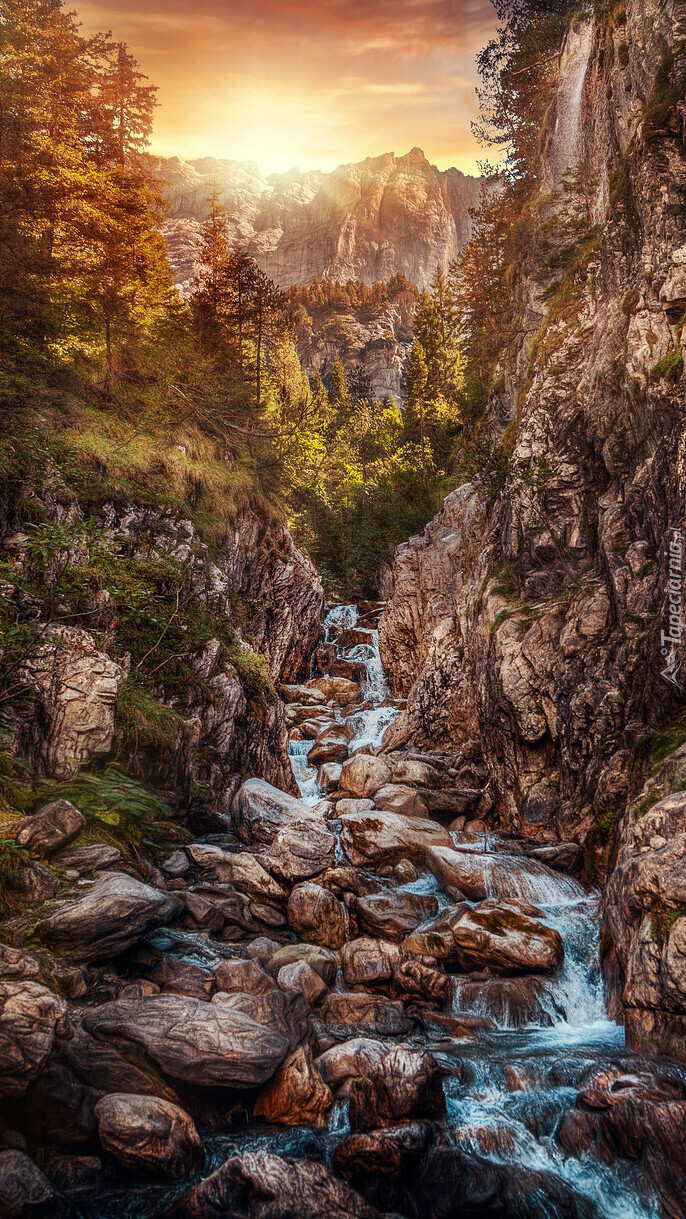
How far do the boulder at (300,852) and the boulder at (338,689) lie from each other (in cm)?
1405

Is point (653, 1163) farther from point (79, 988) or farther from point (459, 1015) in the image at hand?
point (79, 988)

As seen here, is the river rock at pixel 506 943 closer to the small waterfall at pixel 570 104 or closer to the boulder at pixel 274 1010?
the boulder at pixel 274 1010

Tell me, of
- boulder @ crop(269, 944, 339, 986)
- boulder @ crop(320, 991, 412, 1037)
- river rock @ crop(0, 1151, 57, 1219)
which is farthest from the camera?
boulder @ crop(269, 944, 339, 986)

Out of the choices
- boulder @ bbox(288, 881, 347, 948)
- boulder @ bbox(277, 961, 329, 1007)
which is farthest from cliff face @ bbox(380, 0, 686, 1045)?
boulder @ bbox(288, 881, 347, 948)

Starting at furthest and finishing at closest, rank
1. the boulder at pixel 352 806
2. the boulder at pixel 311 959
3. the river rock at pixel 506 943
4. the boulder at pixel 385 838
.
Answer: the boulder at pixel 352 806 < the boulder at pixel 385 838 < the river rock at pixel 506 943 < the boulder at pixel 311 959

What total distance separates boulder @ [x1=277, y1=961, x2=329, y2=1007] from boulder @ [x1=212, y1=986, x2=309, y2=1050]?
31.7 inches

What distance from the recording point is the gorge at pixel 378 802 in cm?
605

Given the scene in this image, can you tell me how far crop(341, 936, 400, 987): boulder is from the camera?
A: 930 cm

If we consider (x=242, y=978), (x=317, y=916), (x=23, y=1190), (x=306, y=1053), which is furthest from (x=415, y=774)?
(x=23, y=1190)

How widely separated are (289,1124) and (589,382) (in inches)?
632

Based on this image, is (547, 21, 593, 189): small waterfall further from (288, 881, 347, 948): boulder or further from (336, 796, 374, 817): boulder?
(288, 881, 347, 948): boulder

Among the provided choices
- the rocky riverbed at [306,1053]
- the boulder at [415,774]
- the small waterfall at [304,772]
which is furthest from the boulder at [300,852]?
the small waterfall at [304,772]

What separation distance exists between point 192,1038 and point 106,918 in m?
→ 1.79

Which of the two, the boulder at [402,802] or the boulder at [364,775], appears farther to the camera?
the boulder at [364,775]
